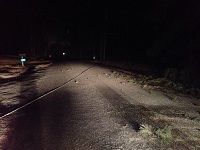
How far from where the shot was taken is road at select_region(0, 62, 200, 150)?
5.73 meters

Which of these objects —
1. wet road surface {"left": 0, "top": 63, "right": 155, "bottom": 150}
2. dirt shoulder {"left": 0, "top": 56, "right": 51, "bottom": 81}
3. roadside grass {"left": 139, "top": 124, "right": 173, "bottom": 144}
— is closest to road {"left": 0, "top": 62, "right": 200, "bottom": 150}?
wet road surface {"left": 0, "top": 63, "right": 155, "bottom": 150}

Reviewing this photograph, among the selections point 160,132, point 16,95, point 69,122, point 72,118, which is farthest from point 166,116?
point 16,95

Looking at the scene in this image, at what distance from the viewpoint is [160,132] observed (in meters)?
6.20

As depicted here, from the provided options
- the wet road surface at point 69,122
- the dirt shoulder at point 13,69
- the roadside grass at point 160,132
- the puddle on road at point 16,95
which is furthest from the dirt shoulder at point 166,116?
the dirt shoulder at point 13,69

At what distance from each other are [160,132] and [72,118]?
2.59 meters

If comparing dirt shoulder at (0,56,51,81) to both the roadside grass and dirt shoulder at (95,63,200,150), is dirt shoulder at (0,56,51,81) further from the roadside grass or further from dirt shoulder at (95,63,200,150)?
the roadside grass

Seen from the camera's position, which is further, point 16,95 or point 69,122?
point 16,95

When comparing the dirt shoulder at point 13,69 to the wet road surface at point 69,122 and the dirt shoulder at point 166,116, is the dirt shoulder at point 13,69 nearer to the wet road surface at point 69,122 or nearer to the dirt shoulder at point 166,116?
the wet road surface at point 69,122

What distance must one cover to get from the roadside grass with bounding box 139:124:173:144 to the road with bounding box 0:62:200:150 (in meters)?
0.21

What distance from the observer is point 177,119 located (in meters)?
7.52

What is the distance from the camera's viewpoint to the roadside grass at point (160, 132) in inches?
231

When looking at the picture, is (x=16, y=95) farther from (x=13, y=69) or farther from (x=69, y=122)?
(x=13, y=69)

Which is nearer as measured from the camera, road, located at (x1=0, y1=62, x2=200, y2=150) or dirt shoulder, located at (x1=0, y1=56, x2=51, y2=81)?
road, located at (x1=0, y1=62, x2=200, y2=150)

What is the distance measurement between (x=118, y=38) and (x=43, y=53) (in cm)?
1771
